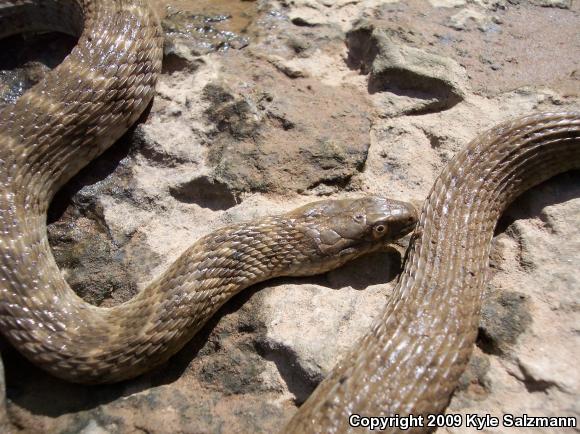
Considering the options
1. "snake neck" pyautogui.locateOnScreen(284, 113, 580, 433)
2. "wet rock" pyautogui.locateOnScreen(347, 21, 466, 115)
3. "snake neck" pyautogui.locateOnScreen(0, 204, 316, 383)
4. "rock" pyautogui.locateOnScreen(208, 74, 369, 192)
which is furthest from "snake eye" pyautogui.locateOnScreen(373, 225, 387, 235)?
"wet rock" pyautogui.locateOnScreen(347, 21, 466, 115)

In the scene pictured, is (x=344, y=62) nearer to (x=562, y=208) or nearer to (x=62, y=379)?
(x=562, y=208)

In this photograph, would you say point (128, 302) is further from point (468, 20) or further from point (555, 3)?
point (555, 3)

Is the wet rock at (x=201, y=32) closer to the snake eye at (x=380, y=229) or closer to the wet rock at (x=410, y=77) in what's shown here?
the wet rock at (x=410, y=77)

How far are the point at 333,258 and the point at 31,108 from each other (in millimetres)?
2555

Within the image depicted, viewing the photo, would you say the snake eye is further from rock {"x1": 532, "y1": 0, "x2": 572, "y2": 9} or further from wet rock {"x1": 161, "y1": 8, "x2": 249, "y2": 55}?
rock {"x1": 532, "y1": 0, "x2": 572, "y2": 9}

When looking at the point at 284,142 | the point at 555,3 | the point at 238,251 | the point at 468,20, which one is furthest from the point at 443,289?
the point at 555,3

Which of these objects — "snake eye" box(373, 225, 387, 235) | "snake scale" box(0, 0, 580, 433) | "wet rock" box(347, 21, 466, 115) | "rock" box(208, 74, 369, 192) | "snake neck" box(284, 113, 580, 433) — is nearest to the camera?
"snake neck" box(284, 113, 580, 433)

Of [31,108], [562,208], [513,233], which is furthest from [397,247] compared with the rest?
[31,108]

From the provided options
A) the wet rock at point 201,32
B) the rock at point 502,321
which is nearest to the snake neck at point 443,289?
the rock at point 502,321

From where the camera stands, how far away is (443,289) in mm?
3514

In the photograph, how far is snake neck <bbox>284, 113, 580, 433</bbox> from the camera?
315 centimetres

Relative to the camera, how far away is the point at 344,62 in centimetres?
521

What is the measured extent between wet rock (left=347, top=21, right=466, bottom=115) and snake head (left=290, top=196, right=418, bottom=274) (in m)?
1.10

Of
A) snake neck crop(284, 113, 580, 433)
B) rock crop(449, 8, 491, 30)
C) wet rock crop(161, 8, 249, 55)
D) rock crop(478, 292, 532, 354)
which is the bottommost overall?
rock crop(478, 292, 532, 354)
